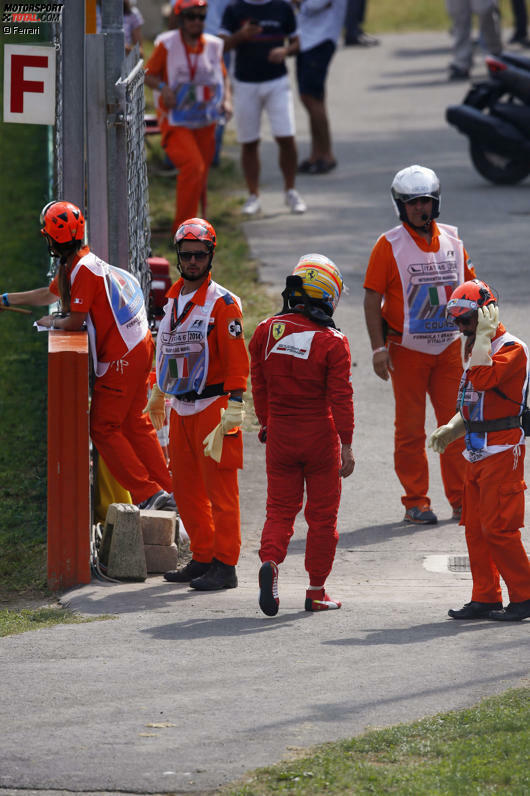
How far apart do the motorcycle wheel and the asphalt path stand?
19.2 feet

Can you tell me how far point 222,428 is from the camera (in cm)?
658

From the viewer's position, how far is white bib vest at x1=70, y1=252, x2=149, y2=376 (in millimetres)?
7234

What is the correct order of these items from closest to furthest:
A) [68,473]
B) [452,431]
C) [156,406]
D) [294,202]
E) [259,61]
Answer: [452,431], [68,473], [156,406], [259,61], [294,202]

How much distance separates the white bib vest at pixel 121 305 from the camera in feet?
23.7

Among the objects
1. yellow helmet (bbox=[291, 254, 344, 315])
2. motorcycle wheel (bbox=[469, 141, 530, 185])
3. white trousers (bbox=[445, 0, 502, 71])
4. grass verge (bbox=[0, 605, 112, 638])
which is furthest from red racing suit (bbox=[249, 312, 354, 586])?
white trousers (bbox=[445, 0, 502, 71])

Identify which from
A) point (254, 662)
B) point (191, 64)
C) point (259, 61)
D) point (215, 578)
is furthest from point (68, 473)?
point (259, 61)

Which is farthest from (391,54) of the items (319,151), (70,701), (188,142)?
(70,701)

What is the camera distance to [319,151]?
626 inches

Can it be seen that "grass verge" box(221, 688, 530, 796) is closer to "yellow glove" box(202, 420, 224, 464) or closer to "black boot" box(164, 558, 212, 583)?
"yellow glove" box(202, 420, 224, 464)

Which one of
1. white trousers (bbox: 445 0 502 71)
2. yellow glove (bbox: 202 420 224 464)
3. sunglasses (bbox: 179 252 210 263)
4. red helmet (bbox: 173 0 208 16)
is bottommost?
yellow glove (bbox: 202 420 224 464)

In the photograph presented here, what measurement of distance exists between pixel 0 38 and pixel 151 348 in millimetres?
13469

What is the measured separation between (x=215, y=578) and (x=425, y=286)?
6.75 ft

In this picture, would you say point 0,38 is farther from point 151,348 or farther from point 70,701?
point 70,701

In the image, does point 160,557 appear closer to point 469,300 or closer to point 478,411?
point 478,411
